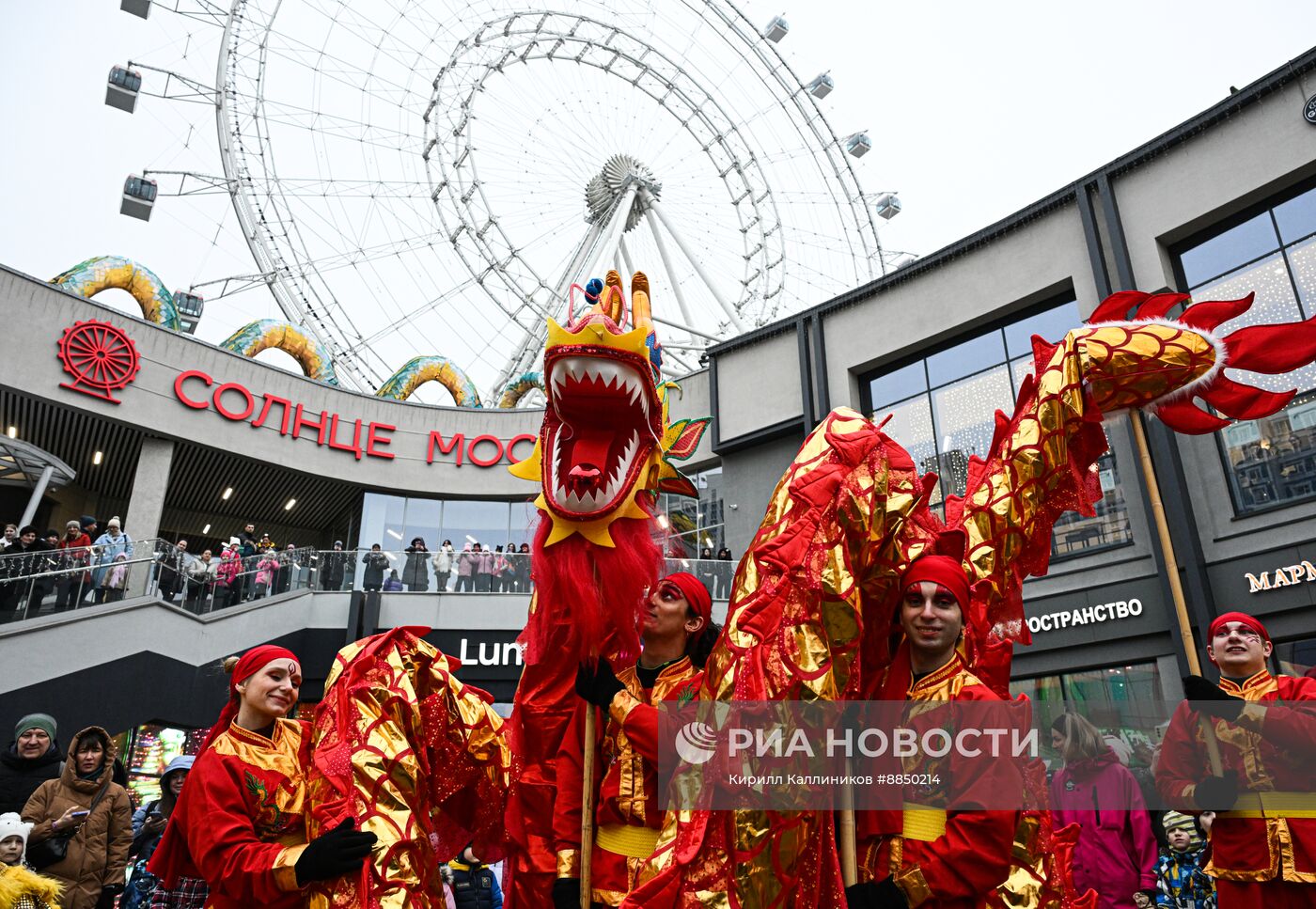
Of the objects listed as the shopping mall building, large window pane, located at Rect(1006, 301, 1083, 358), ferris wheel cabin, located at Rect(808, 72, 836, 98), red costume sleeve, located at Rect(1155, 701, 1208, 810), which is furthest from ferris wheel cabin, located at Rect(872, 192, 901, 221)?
red costume sleeve, located at Rect(1155, 701, 1208, 810)

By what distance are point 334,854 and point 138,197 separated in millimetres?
20296

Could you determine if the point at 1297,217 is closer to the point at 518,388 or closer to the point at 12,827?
the point at 12,827

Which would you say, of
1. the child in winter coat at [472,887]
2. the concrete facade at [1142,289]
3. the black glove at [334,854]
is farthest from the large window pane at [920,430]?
the black glove at [334,854]

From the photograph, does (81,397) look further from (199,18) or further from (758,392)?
(758,392)

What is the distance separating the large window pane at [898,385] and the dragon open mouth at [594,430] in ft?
37.0

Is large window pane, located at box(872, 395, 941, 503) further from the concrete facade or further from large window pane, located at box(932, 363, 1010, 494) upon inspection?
the concrete facade

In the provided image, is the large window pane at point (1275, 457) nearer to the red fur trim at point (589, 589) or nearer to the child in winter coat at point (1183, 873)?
the child in winter coat at point (1183, 873)

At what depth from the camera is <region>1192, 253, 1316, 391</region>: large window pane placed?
379 inches

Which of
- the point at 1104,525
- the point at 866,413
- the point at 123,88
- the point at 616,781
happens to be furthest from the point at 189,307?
the point at 616,781

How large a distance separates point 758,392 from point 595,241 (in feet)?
24.4

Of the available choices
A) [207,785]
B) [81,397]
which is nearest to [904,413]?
[207,785]

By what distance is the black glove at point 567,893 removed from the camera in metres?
2.29

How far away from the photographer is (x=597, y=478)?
2.33 m

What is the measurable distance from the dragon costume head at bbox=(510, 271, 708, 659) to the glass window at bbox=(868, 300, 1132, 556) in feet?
30.4
